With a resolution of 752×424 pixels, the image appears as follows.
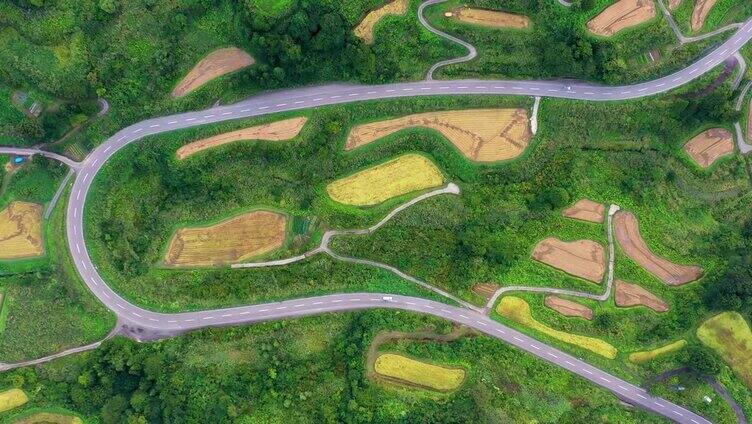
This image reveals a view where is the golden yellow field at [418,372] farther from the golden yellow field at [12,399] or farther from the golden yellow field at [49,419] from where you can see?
the golden yellow field at [12,399]

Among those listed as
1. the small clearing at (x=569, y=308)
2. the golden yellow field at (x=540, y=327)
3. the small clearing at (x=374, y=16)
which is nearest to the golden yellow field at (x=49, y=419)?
the golden yellow field at (x=540, y=327)

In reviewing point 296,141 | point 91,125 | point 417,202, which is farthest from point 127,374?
point 417,202

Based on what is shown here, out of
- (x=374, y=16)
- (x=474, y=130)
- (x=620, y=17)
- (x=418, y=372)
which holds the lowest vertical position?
(x=418, y=372)

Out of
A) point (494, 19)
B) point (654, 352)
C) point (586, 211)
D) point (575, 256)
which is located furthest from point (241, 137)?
point (654, 352)

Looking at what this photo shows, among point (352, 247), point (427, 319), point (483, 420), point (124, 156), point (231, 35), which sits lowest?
point (483, 420)

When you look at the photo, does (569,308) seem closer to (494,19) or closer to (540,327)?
(540,327)

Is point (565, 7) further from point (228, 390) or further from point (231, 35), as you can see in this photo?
point (228, 390)
